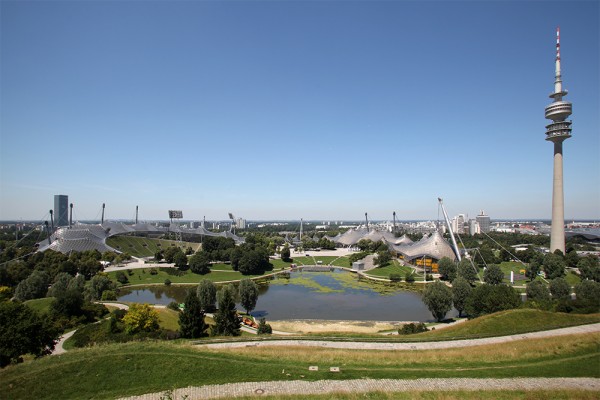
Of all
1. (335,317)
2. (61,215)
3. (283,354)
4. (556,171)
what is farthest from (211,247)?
(61,215)

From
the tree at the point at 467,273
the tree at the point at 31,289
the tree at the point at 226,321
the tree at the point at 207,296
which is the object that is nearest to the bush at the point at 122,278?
the tree at the point at 31,289

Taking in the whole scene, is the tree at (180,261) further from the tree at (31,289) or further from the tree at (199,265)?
the tree at (31,289)

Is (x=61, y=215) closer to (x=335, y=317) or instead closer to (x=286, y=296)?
(x=286, y=296)

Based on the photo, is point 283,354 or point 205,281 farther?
point 205,281

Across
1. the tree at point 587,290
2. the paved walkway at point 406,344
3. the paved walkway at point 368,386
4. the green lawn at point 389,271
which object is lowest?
the green lawn at point 389,271

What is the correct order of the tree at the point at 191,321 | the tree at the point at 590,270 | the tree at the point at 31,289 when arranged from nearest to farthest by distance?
1. the tree at the point at 191,321
2. the tree at the point at 31,289
3. the tree at the point at 590,270

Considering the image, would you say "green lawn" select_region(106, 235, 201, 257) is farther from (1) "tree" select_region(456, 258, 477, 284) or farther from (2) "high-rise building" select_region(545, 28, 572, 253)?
(2) "high-rise building" select_region(545, 28, 572, 253)
